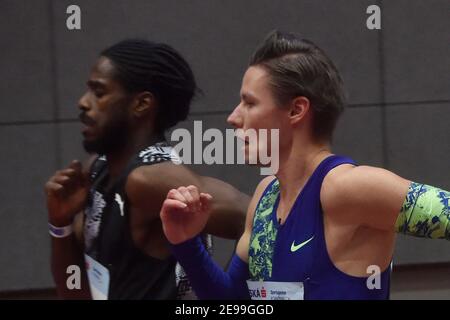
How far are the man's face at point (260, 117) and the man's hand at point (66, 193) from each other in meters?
0.72

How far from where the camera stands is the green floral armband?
184cm

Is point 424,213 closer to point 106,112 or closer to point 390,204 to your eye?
point 390,204

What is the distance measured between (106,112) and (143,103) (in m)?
0.12

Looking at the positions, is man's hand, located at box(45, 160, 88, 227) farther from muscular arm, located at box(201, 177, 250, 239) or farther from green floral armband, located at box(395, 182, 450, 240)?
green floral armband, located at box(395, 182, 450, 240)

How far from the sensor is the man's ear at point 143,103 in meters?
2.72

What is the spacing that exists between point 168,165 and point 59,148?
2123 mm

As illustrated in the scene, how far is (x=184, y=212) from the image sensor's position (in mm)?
2045

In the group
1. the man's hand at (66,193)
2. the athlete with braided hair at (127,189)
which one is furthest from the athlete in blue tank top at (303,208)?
the man's hand at (66,193)

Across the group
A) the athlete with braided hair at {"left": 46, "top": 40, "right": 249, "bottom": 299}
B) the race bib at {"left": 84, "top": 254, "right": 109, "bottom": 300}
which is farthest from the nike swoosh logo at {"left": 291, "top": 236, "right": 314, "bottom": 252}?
the race bib at {"left": 84, "top": 254, "right": 109, "bottom": 300}

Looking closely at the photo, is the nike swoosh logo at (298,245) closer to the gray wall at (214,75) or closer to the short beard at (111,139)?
the short beard at (111,139)

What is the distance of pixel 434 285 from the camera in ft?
15.6

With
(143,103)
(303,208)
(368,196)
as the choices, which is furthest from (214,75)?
(368,196)

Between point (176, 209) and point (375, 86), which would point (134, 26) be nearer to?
point (375, 86)
